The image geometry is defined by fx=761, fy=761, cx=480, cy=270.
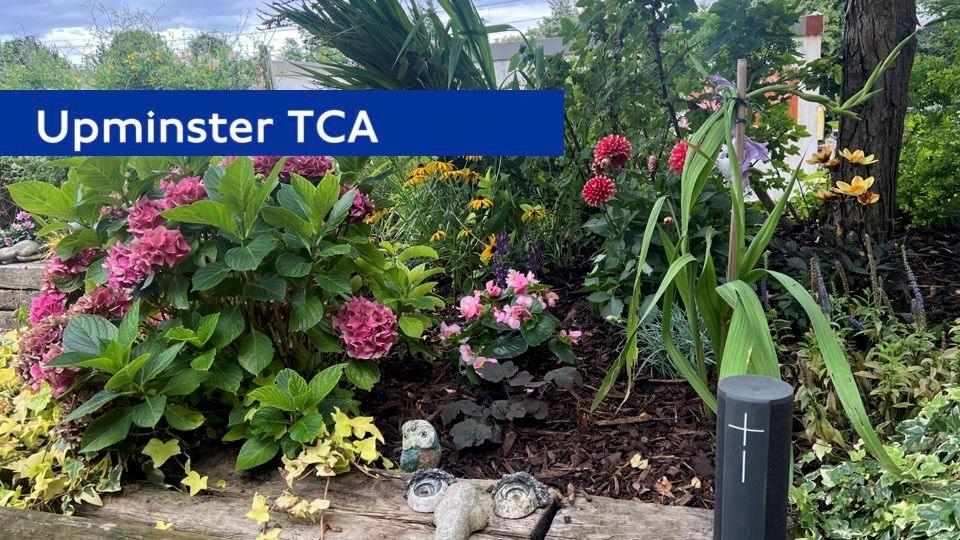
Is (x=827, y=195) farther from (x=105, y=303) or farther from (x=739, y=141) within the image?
(x=105, y=303)

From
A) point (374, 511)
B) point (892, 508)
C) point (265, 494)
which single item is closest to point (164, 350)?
point (265, 494)

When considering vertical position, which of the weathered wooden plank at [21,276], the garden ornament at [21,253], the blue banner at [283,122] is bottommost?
the weathered wooden plank at [21,276]

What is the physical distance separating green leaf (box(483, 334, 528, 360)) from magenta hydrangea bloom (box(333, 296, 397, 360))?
32 cm

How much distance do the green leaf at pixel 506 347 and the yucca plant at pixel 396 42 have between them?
6.08 feet

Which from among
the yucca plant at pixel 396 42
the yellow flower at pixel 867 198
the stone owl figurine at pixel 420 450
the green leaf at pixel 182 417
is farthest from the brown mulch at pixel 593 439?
the yucca plant at pixel 396 42

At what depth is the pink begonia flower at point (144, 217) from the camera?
2.09 metres

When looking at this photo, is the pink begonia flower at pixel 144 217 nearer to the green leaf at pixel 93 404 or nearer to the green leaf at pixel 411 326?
the green leaf at pixel 93 404

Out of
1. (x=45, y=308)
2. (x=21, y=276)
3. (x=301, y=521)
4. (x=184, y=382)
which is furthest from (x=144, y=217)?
(x=21, y=276)

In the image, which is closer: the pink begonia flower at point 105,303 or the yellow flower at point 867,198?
the pink begonia flower at point 105,303

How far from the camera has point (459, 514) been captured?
5.68ft

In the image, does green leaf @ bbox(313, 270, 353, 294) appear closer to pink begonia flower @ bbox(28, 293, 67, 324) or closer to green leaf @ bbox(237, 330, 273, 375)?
green leaf @ bbox(237, 330, 273, 375)

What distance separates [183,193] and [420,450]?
98cm

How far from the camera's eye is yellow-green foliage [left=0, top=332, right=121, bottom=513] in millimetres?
2045

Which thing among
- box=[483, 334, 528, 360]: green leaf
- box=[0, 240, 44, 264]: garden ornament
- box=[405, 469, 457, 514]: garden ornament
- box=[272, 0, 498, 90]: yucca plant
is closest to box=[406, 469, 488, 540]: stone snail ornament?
box=[405, 469, 457, 514]: garden ornament
